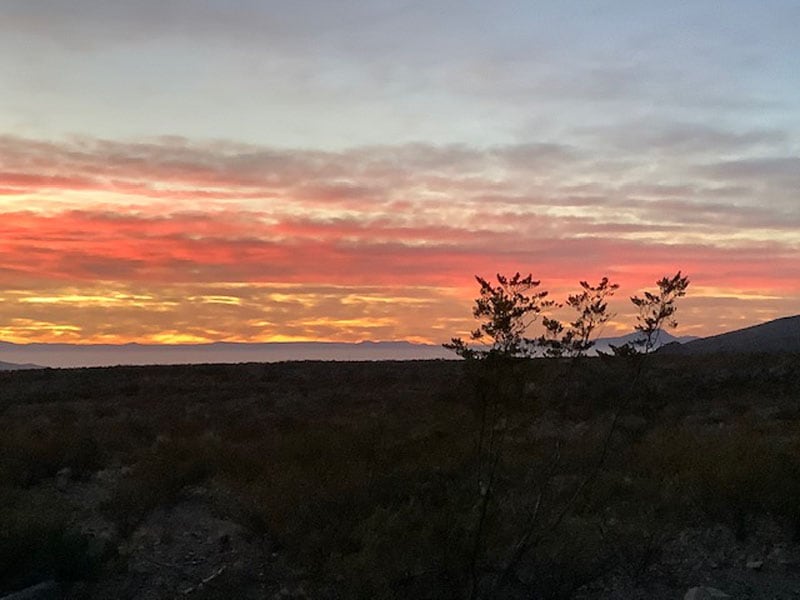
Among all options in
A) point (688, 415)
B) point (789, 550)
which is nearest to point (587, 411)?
point (688, 415)

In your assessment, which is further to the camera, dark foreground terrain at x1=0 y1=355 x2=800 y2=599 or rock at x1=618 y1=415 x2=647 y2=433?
rock at x1=618 y1=415 x2=647 y2=433

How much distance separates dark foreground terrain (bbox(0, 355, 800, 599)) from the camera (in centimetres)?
897

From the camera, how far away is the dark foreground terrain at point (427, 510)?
897cm

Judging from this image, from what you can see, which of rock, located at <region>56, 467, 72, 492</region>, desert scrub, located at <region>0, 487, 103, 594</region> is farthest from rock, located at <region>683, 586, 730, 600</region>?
rock, located at <region>56, 467, 72, 492</region>

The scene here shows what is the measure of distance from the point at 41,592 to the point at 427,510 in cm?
443

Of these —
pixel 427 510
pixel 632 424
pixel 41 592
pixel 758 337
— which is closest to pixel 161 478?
pixel 41 592

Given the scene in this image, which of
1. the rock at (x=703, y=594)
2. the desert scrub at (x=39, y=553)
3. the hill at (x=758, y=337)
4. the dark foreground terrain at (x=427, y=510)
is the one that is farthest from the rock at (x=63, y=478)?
the hill at (x=758, y=337)

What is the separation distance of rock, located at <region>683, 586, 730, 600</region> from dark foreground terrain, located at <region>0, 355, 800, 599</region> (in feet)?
1.95

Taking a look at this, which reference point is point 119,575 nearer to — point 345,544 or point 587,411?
point 345,544

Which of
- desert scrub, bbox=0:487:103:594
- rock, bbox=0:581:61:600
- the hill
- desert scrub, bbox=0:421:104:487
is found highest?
the hill

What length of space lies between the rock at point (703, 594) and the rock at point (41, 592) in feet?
22.2

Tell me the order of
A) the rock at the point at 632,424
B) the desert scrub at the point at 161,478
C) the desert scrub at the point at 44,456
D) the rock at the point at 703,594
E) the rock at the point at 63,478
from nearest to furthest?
the rock at the point at 703,594, the desert scrub at the point at 161,478, the rock at the point at 63,478, the desert scrub at the point at 44,456, the rock at the point at 632,424

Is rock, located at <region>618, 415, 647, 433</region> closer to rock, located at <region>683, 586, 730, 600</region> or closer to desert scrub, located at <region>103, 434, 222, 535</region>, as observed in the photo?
desert scrub, located at <region>103, 434, 222, 535</region>

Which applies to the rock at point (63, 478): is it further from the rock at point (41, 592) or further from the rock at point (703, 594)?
the rock at point (703, 594)
